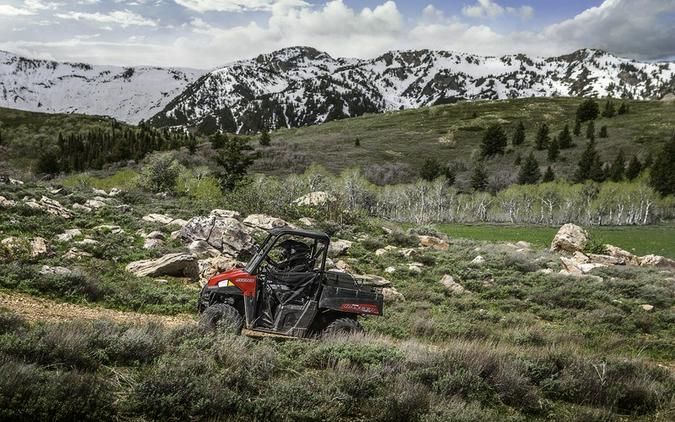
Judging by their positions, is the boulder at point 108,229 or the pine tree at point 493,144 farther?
the pine tree at point 493,144

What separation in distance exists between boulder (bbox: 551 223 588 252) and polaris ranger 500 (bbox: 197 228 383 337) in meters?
26.5

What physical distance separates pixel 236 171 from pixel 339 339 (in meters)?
47.8

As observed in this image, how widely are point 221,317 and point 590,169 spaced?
106m

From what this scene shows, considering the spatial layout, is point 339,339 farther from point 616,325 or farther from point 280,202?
point 280,202

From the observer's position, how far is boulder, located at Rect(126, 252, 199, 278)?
1589cm

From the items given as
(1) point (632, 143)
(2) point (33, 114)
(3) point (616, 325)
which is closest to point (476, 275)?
(3) point (616, 325)

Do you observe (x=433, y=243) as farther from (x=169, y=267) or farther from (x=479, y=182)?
(x=479, y=182)

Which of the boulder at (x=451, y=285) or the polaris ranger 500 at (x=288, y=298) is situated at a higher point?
the polaris ranger 500 at (x=288, y=298)

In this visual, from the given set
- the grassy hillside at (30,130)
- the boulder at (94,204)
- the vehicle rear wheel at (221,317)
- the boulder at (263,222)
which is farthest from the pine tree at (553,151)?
the grassy hillside at (30,130)

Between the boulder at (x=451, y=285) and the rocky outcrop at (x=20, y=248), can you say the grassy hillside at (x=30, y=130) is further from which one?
the boulder at (x=451, y=285)

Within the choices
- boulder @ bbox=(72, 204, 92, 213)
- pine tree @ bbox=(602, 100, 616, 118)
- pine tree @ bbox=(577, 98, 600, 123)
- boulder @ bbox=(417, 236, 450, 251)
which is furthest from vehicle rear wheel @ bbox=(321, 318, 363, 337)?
pine tree @ bbox=(602, 100, 616, 118)

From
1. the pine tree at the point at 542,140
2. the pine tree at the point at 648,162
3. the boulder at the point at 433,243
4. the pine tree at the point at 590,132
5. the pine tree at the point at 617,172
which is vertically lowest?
the boulder at the point at 433,243

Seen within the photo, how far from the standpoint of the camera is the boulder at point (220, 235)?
789 inches

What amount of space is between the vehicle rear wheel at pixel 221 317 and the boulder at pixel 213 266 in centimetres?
639
